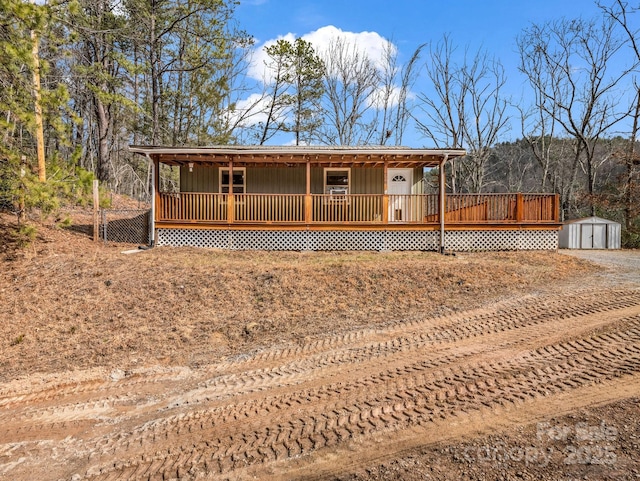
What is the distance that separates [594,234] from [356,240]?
10.0 m

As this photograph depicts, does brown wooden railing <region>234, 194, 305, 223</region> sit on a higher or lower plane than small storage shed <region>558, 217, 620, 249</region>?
higher

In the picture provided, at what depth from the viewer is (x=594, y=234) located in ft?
50.4

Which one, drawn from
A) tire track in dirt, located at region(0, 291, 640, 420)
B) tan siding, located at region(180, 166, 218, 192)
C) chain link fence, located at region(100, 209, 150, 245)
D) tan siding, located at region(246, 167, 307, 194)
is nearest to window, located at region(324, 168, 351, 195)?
tan siding, located at region(246, 167, 307, 194)

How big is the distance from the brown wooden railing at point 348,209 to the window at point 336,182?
1811mm

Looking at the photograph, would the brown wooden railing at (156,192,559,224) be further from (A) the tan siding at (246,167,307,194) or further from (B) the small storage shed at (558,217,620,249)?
(B) the small storage shed at (558,217,620,249)

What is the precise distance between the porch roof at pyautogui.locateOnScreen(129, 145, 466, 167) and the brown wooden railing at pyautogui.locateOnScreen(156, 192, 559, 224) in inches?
49.7

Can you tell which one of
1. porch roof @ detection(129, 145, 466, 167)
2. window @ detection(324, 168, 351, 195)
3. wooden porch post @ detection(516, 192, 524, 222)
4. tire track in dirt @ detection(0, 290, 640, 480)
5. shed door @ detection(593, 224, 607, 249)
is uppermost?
porch roof @ detection(129, 145, 466, 167)

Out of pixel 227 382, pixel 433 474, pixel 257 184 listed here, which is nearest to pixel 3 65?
pixel 257 184

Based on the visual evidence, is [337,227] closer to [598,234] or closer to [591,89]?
[598,234]

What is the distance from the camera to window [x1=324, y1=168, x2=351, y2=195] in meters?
15.1

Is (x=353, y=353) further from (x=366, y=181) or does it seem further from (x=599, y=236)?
(x=599, y=236)

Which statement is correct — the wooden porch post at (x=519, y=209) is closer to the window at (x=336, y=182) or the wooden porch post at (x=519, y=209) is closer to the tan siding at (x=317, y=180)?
the window at (x=336, y=182)

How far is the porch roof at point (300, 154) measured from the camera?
12273 mm

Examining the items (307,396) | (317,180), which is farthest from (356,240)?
(307,396)
